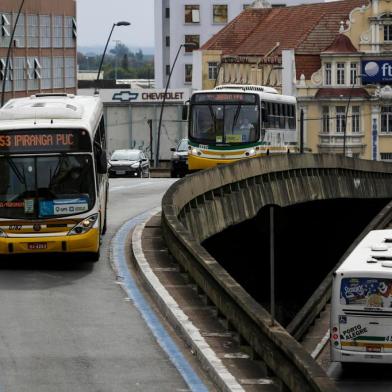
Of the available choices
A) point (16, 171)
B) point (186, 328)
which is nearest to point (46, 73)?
point (16, 171)

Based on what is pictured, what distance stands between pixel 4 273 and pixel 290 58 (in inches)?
3423

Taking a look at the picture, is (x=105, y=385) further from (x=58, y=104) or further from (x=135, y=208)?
(x=135, y=208)

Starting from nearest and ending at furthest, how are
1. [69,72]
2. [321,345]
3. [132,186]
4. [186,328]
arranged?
[186,328]
[321,345]
[132,186]
[69,72]

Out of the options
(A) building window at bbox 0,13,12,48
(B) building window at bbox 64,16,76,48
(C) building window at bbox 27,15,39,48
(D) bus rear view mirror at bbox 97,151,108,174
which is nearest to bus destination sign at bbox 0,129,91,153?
(D) bus rear view mirror at bbox 97,151,108,174

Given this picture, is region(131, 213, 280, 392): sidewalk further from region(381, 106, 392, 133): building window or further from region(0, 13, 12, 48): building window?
region(381, 106, 392, 133): building window

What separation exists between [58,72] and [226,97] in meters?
59.5

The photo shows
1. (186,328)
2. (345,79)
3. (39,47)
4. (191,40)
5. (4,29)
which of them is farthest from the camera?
(191,40)

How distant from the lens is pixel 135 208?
37.4 meters

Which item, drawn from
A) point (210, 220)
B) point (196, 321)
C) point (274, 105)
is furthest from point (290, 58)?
point (196, 321)

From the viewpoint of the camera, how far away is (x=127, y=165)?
6456 cm

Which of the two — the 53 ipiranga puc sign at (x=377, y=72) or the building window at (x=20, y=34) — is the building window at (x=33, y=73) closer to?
the building window at (x=20, y=34)

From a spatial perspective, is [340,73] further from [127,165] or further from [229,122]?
[229,122]

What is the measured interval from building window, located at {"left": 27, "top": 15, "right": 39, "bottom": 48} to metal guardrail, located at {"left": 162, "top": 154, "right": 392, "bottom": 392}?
3941 centimetres

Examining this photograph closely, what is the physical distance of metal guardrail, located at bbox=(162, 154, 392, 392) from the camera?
1439cm
